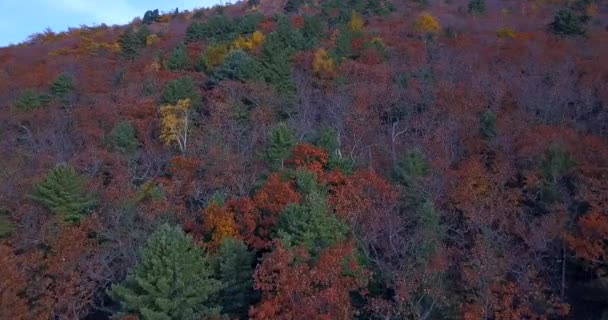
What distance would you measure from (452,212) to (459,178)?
2.20 metres

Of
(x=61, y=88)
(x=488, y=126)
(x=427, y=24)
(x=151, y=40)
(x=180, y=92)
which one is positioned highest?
(x=151, y=40)

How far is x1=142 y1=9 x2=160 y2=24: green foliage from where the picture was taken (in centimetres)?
7788

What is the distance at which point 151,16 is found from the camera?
79125 mm

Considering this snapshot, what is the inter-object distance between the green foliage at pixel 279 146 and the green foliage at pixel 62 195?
7.52 metres

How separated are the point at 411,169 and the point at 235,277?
8.65m

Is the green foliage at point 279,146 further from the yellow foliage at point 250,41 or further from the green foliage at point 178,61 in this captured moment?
the green foliage at point 178,61

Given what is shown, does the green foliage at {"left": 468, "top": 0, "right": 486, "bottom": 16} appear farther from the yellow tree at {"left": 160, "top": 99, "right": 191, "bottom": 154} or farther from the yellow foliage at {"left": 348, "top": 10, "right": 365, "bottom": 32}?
the yellow tree at {"left": 160, "top": 99, "right": 191, "bottom": 154}

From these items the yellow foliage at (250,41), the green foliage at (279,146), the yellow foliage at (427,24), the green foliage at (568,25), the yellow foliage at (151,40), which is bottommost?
the green foliage at (279,146)

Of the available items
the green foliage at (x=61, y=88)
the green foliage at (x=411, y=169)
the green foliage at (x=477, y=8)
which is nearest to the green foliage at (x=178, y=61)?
the green foliage at (x=61, y=88)

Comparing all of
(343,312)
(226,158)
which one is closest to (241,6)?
(226,158)

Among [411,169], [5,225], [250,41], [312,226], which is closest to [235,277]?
[312,226]

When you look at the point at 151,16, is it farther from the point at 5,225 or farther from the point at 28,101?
the point at 5,225

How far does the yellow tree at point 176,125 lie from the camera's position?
3281cm

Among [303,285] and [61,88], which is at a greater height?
[61,88]
